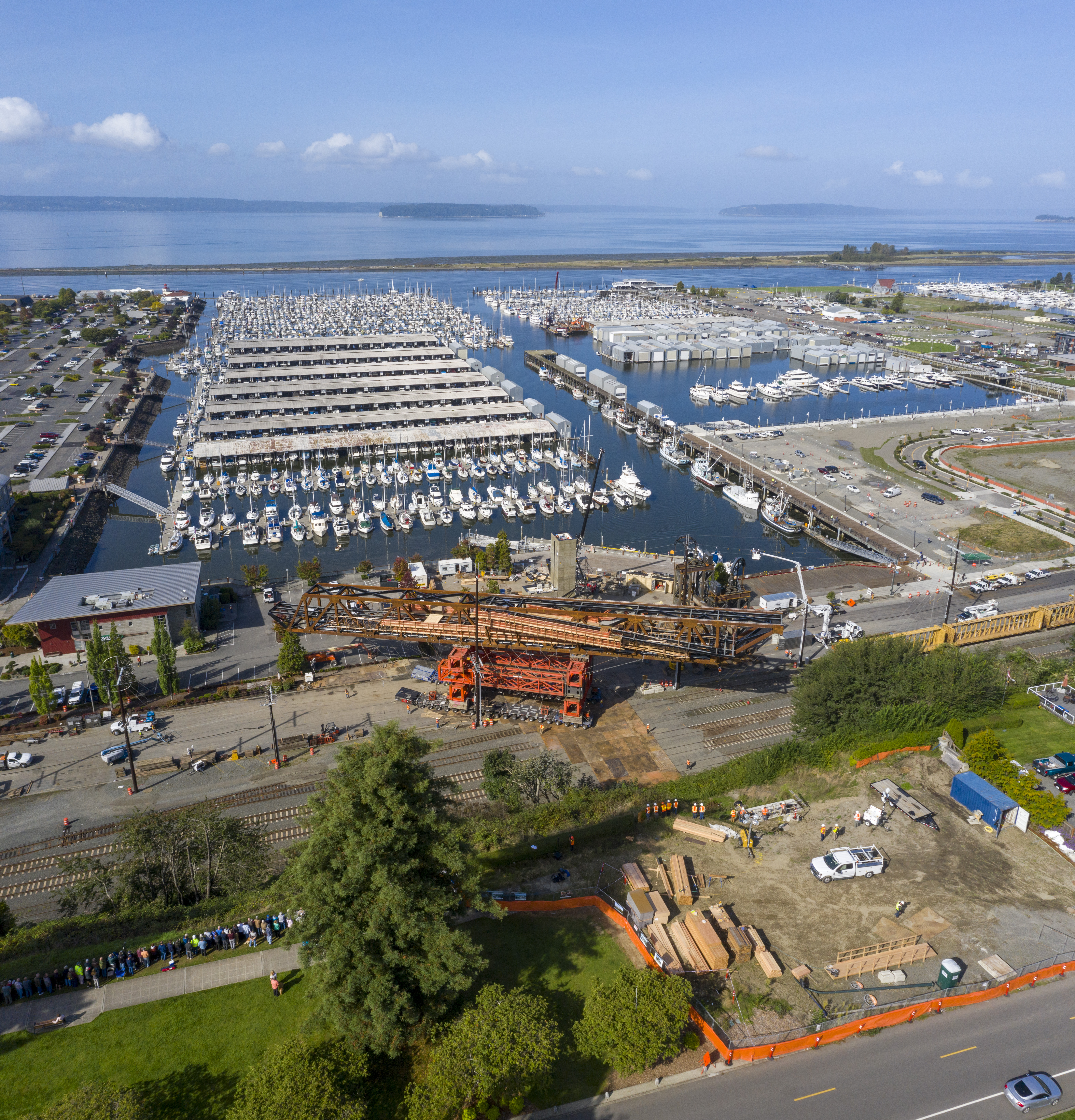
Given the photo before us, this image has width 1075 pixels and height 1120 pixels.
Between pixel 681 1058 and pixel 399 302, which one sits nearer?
pixel 681 1058

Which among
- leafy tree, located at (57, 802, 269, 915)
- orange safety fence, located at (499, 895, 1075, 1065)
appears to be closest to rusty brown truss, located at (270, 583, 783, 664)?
leafy tree, located at (57, 802, 269, 915)

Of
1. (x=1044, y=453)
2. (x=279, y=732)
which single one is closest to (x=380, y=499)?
(x=279, y=732)

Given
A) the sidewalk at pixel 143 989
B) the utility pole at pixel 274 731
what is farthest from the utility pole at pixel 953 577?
the sidewalk at pixel 143 989

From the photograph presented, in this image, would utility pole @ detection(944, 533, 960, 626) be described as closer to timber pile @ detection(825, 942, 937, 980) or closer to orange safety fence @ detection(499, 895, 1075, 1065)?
orange safety fence @ detection(499, 895, 1075, 1065)

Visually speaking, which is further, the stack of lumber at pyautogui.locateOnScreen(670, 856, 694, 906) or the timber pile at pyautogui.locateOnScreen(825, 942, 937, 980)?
the stack of lumber at pyautogui.locateOnScreen(670, 856, 694, 906)

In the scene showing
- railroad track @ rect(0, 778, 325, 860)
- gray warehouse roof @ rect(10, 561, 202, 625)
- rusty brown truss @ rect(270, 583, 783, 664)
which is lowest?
railroad track @ rect(0, 778, 325, 860)

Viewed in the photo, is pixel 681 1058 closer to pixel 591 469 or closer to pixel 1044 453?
pixel 591 469

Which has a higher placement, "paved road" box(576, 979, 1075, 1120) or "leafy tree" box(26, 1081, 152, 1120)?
"leafy tree" box(26, 1081, 152, 1120)
